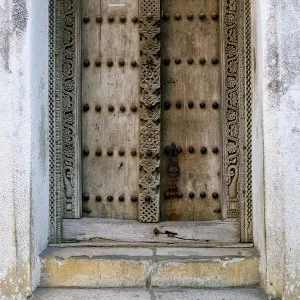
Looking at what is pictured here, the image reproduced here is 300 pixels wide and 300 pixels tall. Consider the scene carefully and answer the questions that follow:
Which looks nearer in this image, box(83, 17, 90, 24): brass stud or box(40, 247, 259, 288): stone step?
box(40, 247, 259, 288): stone step

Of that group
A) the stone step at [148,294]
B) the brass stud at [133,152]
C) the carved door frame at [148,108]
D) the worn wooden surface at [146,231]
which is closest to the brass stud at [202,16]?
the carved door frame at [148,108]

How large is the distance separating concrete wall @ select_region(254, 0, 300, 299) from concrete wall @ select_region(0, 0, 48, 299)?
1.28 m

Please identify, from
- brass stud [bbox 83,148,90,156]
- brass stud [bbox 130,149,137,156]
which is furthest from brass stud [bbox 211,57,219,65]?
brass stud [bbox 83,148,90,156]

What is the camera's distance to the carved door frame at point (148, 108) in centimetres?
336

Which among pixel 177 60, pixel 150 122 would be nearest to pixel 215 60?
pixel 177 60

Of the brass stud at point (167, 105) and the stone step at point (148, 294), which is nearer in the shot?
the stone step at point (148, 294)

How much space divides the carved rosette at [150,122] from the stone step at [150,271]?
1.31 ft

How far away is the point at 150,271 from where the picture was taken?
3.10 m

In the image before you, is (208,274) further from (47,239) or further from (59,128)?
(59,128)

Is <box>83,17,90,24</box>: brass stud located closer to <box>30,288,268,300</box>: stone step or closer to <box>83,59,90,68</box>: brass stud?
<box>83,59,90,68</box>: brass stud

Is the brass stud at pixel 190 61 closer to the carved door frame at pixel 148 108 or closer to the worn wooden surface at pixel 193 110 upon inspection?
the worn wooden surface at pixel 193 110

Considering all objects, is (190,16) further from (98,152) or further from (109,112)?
(98,152)

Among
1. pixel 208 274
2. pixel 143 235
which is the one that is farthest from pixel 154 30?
pixel 208 274

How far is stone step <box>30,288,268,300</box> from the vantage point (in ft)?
9.70
